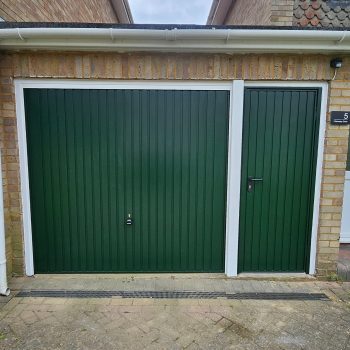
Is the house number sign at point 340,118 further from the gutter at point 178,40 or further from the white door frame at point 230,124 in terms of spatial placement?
the gutter at point 178,40

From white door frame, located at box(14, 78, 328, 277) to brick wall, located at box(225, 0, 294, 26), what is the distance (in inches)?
58.5

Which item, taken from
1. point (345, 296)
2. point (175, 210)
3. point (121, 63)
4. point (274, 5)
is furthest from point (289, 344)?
point (274, 5)

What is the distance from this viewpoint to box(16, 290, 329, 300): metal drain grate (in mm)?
2818

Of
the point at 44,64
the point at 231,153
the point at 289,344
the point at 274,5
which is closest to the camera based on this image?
the point at 289,344

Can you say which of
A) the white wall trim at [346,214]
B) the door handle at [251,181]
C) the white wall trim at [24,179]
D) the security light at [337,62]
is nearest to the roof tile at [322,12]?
the security light at [337,62]

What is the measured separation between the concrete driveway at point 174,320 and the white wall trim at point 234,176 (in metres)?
0.32

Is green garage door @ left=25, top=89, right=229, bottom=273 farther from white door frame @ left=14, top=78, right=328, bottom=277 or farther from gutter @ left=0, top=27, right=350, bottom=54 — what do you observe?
gutter @ left=0, top=27, right=350, bottom=54

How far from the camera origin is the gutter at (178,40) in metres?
2.50

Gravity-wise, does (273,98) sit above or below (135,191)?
above

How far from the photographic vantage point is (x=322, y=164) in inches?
120

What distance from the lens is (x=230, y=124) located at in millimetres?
3002

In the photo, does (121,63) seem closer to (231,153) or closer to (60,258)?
(231,153)

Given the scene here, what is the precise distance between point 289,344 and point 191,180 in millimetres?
1824

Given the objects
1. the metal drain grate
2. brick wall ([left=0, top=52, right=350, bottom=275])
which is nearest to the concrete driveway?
the metal drain grate
